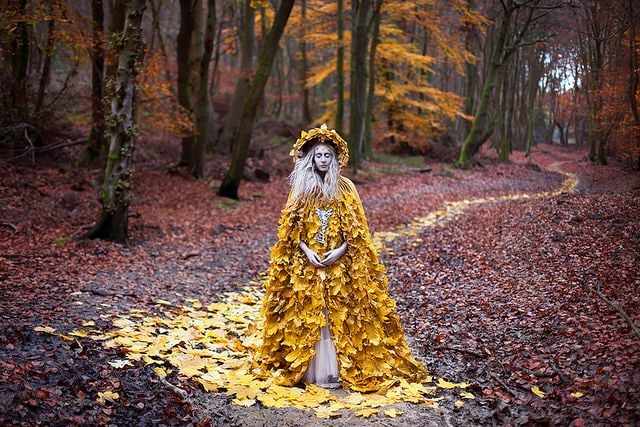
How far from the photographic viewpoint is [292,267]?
222 inches

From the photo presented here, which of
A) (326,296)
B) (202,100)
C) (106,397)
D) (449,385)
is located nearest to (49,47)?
(202,100)

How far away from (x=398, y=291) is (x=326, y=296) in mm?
3604

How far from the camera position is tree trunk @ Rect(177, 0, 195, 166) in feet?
54.0

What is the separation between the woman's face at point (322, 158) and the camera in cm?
556

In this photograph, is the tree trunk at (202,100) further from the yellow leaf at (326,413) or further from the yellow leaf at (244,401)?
the yellow leaf at (326,413)

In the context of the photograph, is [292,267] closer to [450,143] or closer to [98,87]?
[98,87]

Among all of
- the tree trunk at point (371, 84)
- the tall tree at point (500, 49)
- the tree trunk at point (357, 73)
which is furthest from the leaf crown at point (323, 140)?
the tree trunk at point (371, 84)

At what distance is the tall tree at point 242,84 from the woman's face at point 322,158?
48.3ft

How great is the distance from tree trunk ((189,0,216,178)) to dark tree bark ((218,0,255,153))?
2.10 m

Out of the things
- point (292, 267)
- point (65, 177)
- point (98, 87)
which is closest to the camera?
point (292, 267)

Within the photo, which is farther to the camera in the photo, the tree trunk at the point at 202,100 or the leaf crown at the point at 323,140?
the tree trunk at the point at 202,100

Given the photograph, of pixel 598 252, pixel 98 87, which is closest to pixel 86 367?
pixel 598 252

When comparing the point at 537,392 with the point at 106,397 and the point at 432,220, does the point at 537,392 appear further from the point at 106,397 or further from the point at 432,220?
the point at 432,220

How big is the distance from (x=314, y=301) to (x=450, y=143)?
29626 mm
